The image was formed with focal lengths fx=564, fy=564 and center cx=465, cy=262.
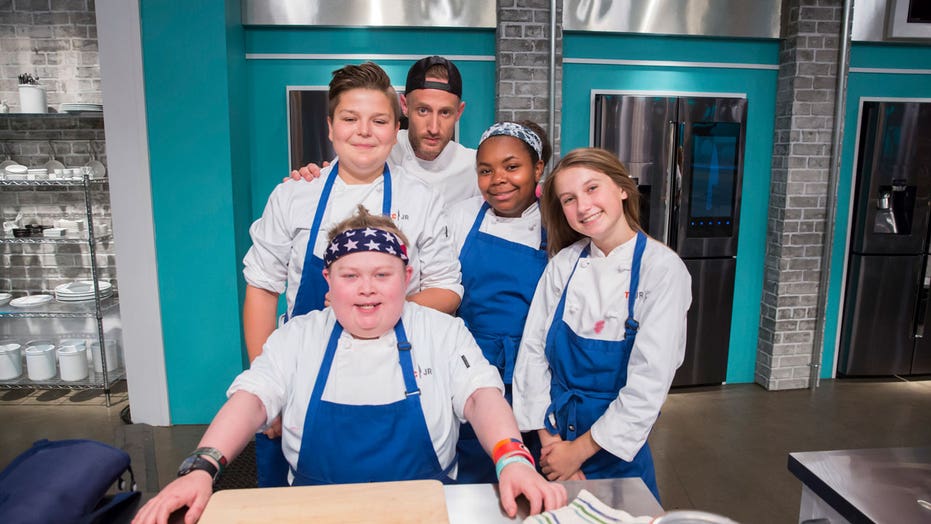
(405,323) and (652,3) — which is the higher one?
(652,3)

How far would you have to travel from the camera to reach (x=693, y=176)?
378 cm

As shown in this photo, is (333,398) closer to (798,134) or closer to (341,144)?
(341,144)

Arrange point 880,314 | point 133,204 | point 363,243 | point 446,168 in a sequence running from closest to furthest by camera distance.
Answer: point 363,243
point 446,168
point 133,204
point 880,314

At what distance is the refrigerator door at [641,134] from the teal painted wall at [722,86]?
15cm

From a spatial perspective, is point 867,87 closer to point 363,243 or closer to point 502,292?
point 502,292

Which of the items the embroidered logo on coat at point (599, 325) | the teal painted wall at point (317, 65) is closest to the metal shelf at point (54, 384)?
the teal painted wall at point (317, 65)

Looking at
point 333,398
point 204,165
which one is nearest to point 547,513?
point 333,398

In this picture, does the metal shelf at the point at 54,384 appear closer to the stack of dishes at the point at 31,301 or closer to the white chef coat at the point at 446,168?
the stack of dishes at the point at 31,301

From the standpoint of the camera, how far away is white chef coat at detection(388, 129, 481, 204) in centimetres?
225

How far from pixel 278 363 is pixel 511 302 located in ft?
2.52

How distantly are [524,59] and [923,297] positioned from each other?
3.32 m

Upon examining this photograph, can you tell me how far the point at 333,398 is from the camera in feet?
4.37

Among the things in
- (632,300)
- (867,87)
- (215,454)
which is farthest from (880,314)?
(215,454)

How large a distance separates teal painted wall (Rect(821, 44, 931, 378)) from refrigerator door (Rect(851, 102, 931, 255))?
0.22ft
